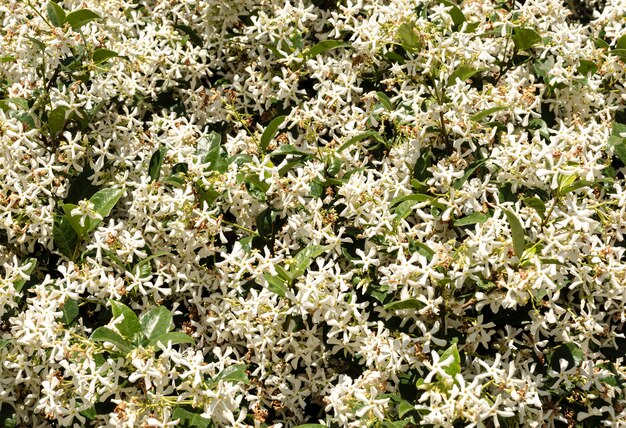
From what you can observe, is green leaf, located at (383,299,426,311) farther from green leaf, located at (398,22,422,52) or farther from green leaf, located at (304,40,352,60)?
green leaf, located at (304,40,352,60)

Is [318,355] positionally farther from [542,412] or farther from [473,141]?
[473,141]

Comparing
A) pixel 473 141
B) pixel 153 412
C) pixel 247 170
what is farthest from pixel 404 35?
pixel 153 412

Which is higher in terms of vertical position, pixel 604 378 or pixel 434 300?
pixel 434 300

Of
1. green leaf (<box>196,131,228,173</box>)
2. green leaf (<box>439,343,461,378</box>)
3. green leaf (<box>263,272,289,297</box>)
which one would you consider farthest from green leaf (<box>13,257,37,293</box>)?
green leaf (<box>439,343,461,378</box>)

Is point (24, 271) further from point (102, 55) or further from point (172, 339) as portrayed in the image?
point (102, 55)

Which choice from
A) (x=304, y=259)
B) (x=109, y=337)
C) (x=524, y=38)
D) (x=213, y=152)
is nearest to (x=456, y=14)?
(x=524, y=38)

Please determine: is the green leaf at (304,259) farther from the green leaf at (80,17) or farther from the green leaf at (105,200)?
the green leaf at (80,17)

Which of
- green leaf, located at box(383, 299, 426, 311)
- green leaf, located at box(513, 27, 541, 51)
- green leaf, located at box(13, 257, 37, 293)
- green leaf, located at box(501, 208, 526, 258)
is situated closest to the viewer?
green leaf, located at box(501, 208, 526, 258)
